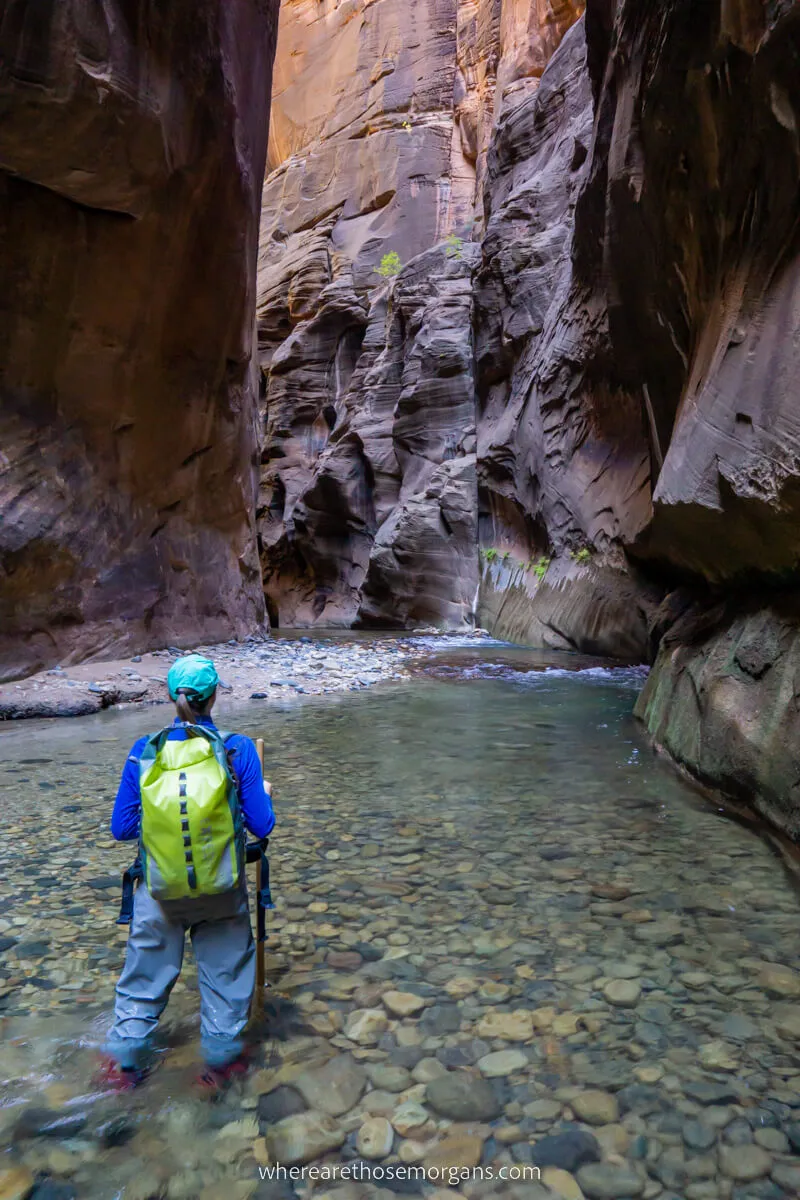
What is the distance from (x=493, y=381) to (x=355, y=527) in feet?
30.7

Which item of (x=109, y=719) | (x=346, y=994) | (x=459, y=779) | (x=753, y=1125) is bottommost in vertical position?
(x=109, y=719)

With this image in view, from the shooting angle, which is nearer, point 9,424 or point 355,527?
point 9,424

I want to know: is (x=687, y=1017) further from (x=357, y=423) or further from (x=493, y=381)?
(x=357, y=423)

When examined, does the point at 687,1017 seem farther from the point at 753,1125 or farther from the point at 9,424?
the point at 9,424

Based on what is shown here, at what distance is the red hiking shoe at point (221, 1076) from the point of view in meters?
2.05

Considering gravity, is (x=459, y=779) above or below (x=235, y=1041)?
below

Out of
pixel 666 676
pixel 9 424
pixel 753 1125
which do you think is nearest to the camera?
pixel 753 1125

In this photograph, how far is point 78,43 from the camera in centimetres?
860

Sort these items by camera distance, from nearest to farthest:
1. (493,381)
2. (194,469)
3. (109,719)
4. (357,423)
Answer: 1. (109,719)
2. (194,469)
3. (493,381)
4. (357,423)

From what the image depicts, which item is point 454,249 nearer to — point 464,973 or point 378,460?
point 378,460

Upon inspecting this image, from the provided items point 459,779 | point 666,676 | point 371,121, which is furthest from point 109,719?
point 371,121

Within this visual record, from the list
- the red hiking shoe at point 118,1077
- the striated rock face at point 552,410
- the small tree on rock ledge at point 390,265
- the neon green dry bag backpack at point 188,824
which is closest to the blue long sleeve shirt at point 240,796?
the neon green dry bag backpack at point 188,824

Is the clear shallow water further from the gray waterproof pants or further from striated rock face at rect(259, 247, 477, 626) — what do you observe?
striated rock face at rect(259, 247, 477, 626)

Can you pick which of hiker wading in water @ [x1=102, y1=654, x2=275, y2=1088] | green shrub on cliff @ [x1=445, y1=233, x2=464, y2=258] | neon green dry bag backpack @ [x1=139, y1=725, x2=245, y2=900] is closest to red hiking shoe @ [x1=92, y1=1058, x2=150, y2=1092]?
hiker wading in water @ [x1=102, y1=654, x2=275, y2=1088]
